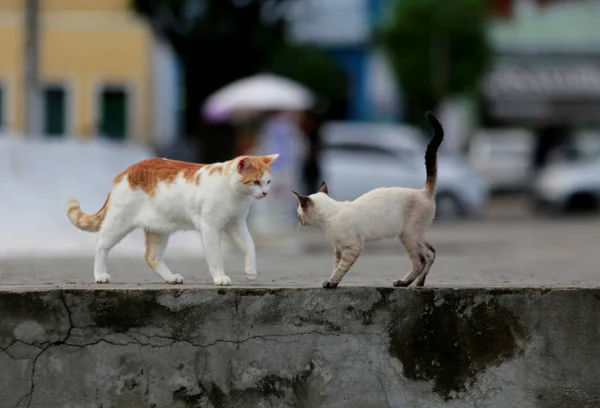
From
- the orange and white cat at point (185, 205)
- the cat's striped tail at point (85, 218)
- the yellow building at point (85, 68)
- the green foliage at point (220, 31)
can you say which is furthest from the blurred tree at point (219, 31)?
the orange and white cat at point (185, 205)

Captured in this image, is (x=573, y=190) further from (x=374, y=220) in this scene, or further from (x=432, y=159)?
(x=374, y=220)

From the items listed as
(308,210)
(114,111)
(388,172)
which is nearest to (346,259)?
(308,210)

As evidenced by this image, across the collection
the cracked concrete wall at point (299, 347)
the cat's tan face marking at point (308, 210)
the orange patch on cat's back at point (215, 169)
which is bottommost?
the cracked concrete wall at point (299, 347)

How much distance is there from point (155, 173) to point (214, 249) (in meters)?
0.46

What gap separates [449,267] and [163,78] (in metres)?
30.2

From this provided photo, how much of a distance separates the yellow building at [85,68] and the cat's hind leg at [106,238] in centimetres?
2950

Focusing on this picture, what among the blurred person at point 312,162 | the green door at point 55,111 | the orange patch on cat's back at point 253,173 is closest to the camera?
the orange patch on cat's back at point 253,173

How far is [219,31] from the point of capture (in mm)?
24969

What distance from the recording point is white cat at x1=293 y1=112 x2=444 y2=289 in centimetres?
584

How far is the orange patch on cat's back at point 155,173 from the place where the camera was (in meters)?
6.26

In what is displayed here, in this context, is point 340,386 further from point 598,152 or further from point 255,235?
point 598,152

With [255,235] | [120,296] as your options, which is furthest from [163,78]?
[120,296]

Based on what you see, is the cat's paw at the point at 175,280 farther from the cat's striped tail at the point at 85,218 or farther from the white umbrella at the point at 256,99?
the white umbrella at the point at 256,99

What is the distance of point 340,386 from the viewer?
19.3 ft
